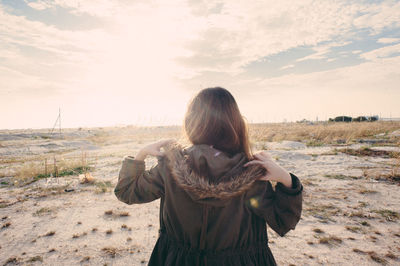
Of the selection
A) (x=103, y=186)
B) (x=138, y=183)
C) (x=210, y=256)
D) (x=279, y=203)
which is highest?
(x=138, y=183)

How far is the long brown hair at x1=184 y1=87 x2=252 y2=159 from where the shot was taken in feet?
4.13

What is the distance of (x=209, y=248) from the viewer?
1.29 m

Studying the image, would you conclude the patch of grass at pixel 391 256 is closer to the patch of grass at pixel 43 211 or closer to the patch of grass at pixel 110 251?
the patch of grass at pixel 110 251

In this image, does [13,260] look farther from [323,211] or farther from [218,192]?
[323,211]

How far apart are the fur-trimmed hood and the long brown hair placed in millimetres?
83

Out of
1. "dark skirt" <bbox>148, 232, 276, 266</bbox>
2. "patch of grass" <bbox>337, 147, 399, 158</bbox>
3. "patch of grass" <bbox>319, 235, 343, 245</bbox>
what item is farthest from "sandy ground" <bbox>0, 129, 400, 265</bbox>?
"patch of grass" <bbox>337, 147, 399, 158</bbox>

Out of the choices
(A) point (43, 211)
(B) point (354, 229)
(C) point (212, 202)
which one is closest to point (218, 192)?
(C) point (212, 202)

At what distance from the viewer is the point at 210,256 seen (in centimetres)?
130

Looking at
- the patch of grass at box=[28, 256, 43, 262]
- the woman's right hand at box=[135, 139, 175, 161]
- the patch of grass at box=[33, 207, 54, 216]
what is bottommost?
the patch of grass at box=[28, 256, 43, 262]

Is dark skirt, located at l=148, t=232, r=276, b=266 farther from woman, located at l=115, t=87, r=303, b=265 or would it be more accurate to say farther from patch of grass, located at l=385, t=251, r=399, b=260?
patch of grass, located at l=385, t=251, r=399, b=260

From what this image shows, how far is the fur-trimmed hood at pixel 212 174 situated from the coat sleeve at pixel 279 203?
0.14 m

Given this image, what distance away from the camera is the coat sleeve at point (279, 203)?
4.03 ft

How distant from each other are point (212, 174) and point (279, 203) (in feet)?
1.42

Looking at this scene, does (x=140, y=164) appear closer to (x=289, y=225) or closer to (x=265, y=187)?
(x=265, y=187)
